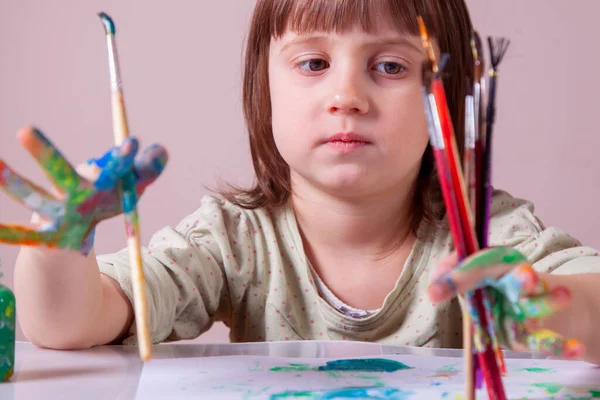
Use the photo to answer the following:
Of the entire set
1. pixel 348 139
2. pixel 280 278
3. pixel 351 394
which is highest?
pixel 348 139

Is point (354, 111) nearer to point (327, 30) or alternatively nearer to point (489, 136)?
point (327, 30)

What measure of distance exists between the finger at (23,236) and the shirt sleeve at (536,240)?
42cm

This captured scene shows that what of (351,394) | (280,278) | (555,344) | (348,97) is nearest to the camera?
(555,344)

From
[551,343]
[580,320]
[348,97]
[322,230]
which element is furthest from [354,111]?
[551,343]

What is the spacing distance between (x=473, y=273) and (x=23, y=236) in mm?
252

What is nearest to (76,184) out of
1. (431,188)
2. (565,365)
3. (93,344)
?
(93,344)

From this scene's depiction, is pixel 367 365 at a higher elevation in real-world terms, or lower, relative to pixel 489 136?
lower

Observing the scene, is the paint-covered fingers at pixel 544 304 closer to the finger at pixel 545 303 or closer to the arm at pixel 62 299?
the finger at pixel 545 303

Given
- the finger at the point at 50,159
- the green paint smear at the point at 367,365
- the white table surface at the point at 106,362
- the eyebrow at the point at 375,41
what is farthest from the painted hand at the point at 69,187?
the eyebrow at the point at 375,41

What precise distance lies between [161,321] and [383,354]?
0.66ft

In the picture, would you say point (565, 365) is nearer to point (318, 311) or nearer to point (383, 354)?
point (383, 354)

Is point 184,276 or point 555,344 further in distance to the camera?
point 184,276

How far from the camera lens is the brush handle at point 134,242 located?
0.42 m

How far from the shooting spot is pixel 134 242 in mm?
438
